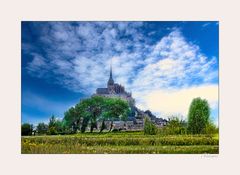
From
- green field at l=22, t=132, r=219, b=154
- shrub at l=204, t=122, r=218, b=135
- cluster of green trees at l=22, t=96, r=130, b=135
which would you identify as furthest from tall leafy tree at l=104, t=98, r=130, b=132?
shrub at l=204, t=122, r=218, b=135

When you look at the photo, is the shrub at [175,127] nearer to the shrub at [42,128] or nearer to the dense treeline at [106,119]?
the dense treeline at [106,119]

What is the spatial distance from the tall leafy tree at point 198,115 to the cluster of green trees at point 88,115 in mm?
1495

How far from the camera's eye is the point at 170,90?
12.0m

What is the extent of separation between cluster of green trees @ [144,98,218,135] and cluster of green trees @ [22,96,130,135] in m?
0.77

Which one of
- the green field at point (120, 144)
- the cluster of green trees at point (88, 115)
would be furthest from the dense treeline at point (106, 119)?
the green field at point (120, 144)

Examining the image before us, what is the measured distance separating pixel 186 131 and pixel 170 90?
1.07 metres

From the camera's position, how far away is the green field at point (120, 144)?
11.8 m

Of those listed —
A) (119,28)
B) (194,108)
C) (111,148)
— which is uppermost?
(119,28)

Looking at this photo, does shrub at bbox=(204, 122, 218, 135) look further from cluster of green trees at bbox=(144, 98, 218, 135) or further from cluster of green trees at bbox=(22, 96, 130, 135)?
cluster of green trees at bbox=(22, 96, 130, 135)

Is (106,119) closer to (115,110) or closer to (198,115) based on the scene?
(115,110)

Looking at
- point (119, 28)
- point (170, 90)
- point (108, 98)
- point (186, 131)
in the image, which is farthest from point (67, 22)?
point (186, 131)

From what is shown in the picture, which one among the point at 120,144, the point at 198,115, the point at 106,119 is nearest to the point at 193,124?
the point at 198,115

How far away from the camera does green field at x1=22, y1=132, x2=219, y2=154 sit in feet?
38.6

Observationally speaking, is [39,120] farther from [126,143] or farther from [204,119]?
[204,119]
